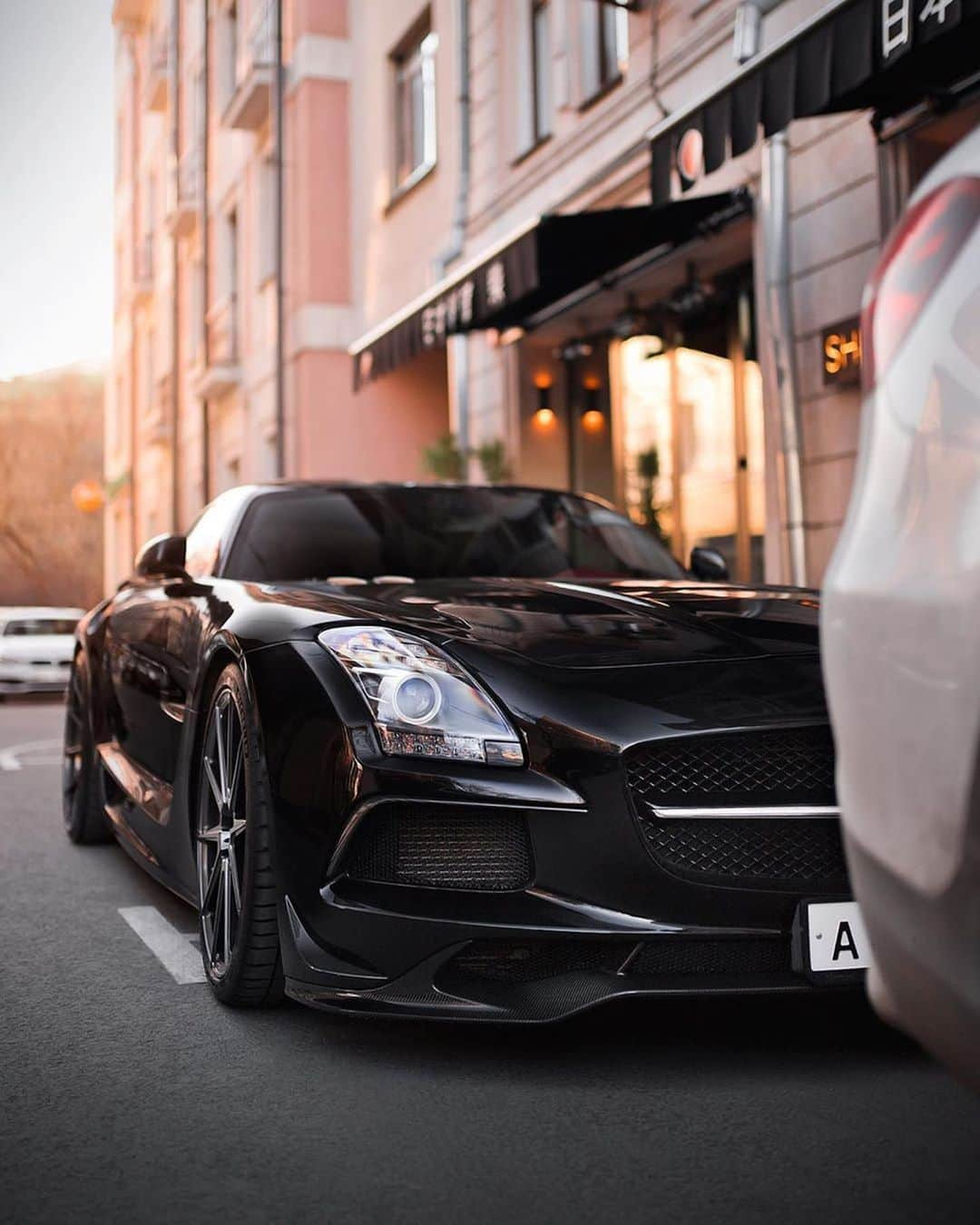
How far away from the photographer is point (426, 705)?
10.7 ft

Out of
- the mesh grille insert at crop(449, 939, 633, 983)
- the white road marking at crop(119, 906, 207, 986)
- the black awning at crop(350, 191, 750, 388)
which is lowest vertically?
the white road marking at crop(119, 906, 207, 986)

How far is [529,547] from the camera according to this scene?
5375mm

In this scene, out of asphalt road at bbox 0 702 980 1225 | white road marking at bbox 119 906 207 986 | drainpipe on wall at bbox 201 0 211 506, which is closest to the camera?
asphalt road at bbox 0 702 980 1225

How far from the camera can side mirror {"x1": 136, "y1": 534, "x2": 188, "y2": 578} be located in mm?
5219

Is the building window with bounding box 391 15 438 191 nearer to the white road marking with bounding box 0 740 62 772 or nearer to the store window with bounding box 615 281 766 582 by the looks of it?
the store window with bounding box 615 281 766 582

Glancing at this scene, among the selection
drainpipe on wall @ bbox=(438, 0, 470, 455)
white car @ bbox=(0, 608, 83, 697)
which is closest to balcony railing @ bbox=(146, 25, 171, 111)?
white car @ bbox=(0, 608, 83, 697)

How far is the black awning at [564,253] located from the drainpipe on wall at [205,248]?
49.1ft

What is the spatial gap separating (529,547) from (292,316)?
15.9 meters

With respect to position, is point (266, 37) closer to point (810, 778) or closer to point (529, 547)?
point (529, 547)

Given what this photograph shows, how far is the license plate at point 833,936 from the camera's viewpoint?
305 centimetres

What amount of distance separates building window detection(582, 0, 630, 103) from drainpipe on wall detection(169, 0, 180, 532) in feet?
52.7

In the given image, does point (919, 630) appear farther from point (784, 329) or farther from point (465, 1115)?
point (784, 329)

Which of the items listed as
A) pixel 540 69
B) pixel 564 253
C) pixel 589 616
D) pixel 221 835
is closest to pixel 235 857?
pixel 221 835

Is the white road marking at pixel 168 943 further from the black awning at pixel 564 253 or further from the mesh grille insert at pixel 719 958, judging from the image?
the black awning at pixel 564 253
